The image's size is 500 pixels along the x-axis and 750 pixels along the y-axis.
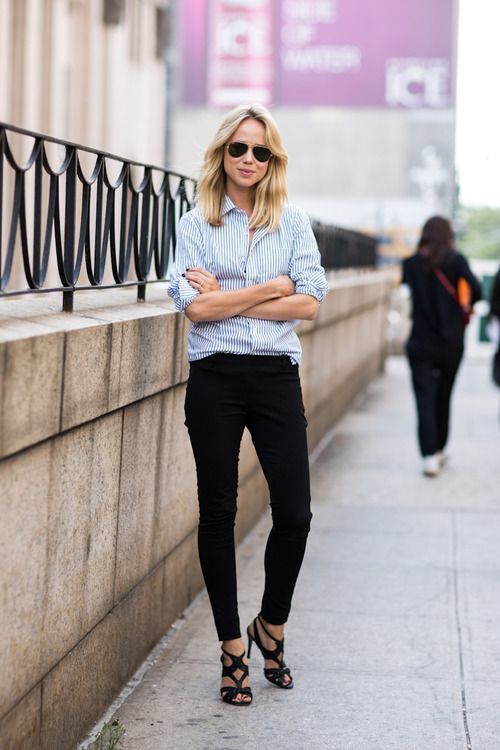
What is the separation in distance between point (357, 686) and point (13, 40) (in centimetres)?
1178

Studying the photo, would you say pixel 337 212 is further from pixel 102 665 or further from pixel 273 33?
pixel 102 665

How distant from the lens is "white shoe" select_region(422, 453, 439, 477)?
32.7ft

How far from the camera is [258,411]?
15.0ft

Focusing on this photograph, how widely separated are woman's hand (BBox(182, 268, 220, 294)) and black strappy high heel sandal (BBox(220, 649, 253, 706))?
4.24 ft

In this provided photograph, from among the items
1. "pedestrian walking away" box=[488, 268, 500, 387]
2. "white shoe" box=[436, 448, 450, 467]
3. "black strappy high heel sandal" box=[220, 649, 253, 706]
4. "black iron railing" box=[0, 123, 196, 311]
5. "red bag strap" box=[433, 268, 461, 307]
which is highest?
"black iron railing" box=[0, 123, 196, 311]

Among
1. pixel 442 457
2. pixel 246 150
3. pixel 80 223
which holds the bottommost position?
pixel 442 457

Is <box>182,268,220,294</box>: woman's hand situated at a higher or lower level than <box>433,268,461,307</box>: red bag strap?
higher

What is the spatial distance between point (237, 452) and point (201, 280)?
2.03 ft

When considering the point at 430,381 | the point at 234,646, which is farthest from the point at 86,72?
the point at 234,646

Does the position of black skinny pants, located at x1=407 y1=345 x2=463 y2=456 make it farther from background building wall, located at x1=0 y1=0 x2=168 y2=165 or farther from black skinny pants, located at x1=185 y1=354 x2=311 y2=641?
background building wall, located at x1=0 y1=0 x2=168 y2=165

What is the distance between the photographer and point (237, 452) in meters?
4.66

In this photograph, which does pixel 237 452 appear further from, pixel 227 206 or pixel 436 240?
pixel 436 240

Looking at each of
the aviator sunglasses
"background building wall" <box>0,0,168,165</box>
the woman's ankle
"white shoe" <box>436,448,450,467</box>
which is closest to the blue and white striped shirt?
the aviator sunglasses

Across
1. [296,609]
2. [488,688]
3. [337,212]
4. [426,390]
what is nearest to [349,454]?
[426,390]
